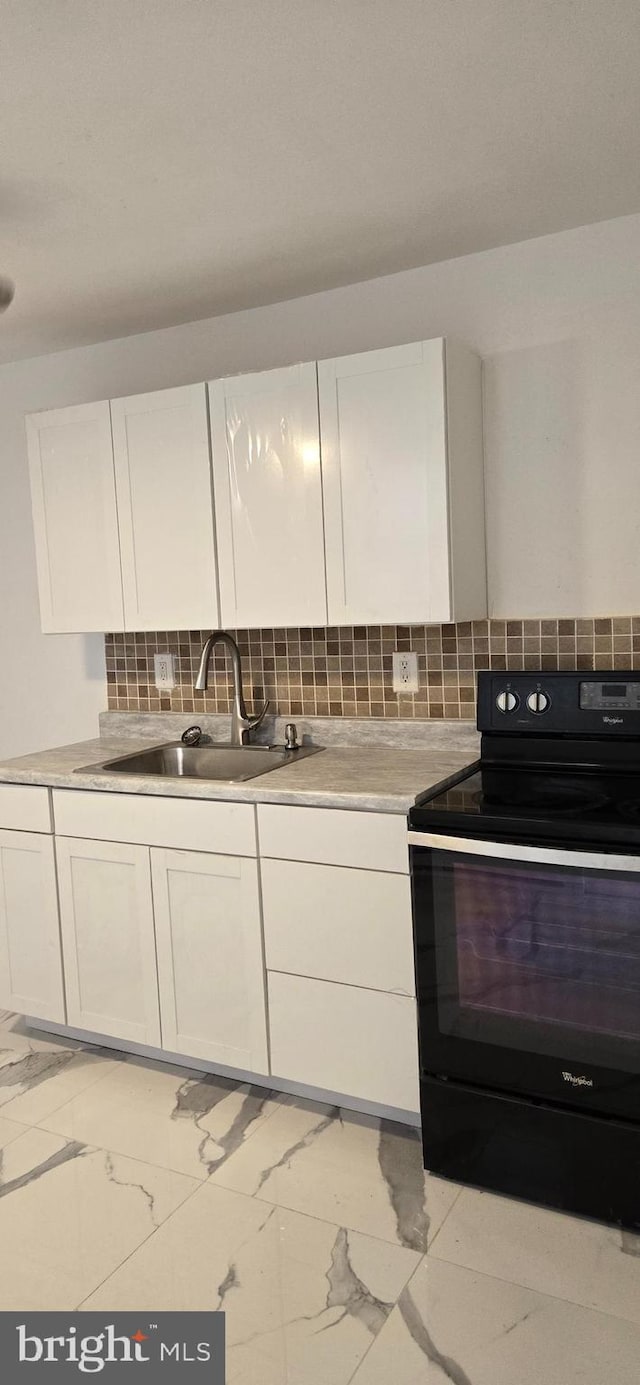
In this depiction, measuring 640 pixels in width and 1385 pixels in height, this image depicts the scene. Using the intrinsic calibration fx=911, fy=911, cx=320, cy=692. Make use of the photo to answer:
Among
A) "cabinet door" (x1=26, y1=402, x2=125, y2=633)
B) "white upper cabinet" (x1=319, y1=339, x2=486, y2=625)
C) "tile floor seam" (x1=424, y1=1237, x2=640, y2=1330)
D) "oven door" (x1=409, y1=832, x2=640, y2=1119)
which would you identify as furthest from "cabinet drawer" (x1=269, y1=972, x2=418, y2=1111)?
"cabinet door" (x1=26, y1=402, x2=125, y2=633)

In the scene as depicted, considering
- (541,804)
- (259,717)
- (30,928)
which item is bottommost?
(30,928)

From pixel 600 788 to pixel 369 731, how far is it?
819mm

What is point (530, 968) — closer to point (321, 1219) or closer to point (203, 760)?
point (321, 1219)

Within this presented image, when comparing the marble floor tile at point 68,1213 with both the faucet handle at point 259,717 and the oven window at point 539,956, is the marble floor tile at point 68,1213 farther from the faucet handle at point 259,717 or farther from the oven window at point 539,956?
the faucet handle at point 259,717

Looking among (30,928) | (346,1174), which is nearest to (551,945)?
(346,1174)

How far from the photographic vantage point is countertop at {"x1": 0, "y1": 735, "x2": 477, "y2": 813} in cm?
214

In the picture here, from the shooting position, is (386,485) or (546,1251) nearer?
(546,1251)

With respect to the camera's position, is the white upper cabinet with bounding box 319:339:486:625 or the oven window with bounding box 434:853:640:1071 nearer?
the oven window with bounding box 434:853:640:1071

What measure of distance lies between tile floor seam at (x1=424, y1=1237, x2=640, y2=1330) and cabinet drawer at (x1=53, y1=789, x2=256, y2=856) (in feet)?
3.20

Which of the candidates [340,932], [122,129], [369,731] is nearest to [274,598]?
[369,731]

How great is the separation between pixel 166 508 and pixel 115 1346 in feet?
6.67

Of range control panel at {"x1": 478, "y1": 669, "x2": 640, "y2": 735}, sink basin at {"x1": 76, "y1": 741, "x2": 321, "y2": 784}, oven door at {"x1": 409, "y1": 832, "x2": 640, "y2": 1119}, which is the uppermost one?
range control panel at {"x1": 478, "y1": 669, "x2": 640, "y2": 735}

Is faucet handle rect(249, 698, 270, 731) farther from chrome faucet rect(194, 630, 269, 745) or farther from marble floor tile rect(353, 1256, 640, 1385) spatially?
marble floor tile rect(353, 1256, 640, 1385)

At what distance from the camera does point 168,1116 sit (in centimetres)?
236
